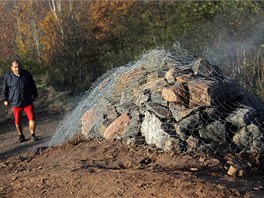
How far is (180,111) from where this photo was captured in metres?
6.36

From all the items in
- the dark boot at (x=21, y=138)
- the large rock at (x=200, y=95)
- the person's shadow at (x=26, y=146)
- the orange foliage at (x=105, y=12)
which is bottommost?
the person's shadow at (x=26, y=146)

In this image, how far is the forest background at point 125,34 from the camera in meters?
14.3

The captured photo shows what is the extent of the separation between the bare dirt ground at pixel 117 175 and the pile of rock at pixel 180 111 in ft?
0.82

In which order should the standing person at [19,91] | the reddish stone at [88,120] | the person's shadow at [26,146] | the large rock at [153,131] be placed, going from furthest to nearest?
the standing person at [19,91]
the person's shadow at [26,146]
the reddish stone at [88,120]
the large rock at [153,131]

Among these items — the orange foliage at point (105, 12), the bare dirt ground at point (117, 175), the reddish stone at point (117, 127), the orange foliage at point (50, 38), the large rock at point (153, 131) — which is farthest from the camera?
Answer: the orange foliage at point (105, 12)

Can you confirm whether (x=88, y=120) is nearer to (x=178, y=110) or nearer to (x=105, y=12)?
(x=178, y=110)

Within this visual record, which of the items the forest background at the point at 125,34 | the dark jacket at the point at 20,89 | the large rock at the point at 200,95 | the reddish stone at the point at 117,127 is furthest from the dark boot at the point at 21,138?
the forest background at the point at 125,34

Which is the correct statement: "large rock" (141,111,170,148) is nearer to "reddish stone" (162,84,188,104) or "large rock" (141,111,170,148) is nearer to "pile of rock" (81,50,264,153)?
"pile of rock" (81,50,264,153)

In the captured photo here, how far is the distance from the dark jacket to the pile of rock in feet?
6.05

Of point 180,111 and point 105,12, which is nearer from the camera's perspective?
point 180,111

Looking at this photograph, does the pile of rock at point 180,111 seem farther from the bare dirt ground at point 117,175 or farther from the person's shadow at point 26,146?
the person's shadow at point 26,146

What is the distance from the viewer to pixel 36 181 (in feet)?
18.4

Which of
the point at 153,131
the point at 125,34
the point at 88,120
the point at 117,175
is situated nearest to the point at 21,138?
the point at 88,120

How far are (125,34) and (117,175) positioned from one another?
1279cm
